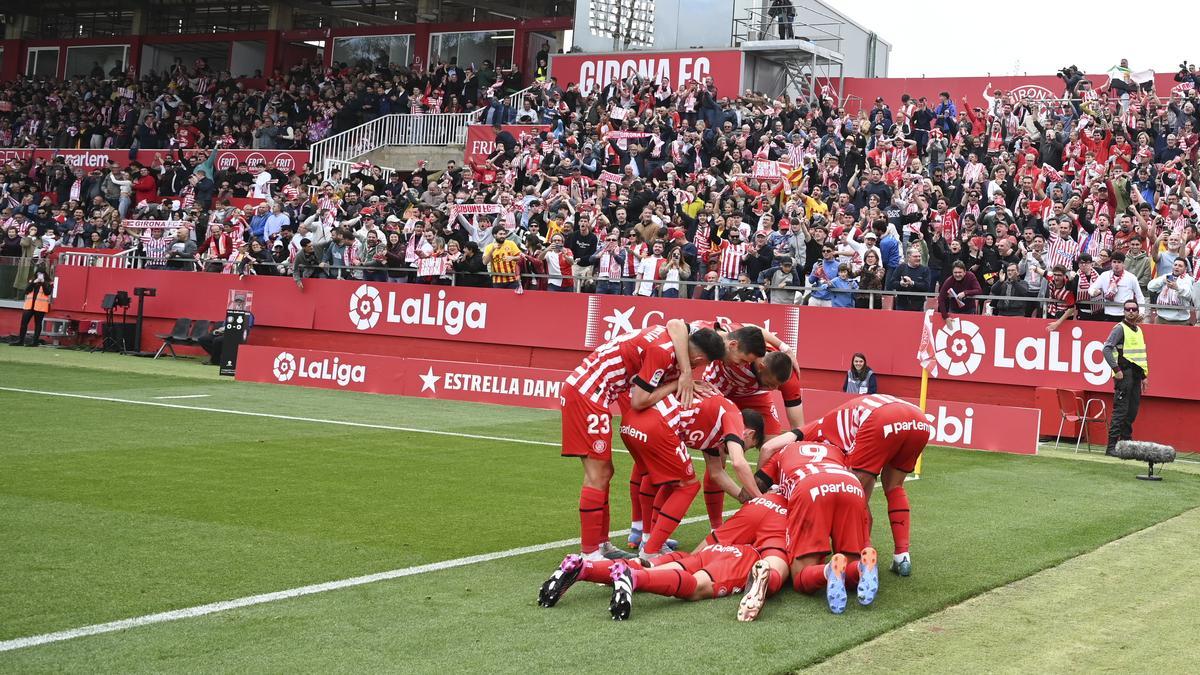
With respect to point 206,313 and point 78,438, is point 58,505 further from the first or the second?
point 206,313

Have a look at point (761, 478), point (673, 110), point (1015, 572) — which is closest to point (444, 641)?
point (761, 478)

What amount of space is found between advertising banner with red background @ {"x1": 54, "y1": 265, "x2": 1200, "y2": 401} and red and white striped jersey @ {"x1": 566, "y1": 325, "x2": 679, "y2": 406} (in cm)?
1290

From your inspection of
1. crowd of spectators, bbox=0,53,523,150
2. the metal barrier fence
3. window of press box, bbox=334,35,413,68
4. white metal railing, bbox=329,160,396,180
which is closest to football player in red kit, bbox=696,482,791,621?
the metal barrier fence

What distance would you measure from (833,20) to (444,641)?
38431mm

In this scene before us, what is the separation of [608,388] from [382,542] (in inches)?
87.7

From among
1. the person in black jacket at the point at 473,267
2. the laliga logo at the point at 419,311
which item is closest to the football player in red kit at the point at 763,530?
the laliga logo at the point at 419,311

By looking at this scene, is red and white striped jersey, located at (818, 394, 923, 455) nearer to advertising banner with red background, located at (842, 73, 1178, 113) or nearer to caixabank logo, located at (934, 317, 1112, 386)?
caixabank logo, located at (934, 317, 1112, 386)

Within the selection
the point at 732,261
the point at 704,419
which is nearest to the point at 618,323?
the point at 732,261

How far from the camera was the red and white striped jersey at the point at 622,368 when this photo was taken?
894 cm

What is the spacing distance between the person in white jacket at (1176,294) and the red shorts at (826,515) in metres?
12.8

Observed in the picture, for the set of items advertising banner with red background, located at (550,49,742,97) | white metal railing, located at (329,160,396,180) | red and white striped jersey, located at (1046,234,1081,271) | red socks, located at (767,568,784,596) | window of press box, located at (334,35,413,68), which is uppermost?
window of press box, located at (334,35,413,68)

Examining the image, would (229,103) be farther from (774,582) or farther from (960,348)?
(774,582)

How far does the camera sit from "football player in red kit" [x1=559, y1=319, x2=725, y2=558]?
886cm

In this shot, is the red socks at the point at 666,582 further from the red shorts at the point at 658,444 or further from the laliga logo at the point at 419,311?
the laliga logo at the point at 419,311
